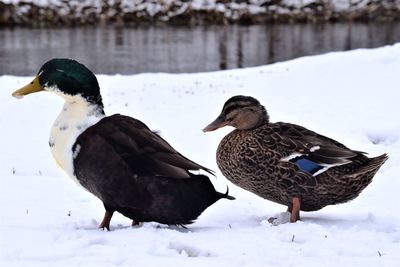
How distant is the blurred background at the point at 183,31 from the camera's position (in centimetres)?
2700

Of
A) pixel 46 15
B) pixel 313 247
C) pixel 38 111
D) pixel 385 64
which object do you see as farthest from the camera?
pixel 46 15

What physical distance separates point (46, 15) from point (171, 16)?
6356 mm

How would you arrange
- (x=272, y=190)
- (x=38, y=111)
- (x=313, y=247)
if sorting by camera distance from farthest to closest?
(x=38, y=111) < (x=272, y=190) < (x=313, y=247)

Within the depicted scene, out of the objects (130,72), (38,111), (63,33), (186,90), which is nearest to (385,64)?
(186,90)

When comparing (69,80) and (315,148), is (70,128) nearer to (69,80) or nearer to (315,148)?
(69,80)

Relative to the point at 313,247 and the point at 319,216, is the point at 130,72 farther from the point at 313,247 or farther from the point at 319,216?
the point at 313,247

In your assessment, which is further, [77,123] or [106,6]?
[106,6]

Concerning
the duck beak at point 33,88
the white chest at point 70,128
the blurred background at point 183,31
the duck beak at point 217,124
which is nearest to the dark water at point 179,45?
the blurred background at point 183,31

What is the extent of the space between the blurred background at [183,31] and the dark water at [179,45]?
0.04 m

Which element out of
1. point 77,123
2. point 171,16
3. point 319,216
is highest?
point 77,123

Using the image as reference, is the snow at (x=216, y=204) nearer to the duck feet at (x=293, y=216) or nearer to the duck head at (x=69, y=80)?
the duck feet at (x=293, y=216)

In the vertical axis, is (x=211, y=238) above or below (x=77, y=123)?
below

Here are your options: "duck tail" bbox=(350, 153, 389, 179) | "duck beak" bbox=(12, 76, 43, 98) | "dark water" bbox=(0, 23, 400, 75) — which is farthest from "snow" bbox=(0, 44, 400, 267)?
"dark water" bbox=(0, 23, 400, 75)

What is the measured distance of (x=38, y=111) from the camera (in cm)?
1348
